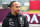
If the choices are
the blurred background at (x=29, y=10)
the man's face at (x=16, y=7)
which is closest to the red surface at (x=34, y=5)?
the blurred background at (x=29, y=10)

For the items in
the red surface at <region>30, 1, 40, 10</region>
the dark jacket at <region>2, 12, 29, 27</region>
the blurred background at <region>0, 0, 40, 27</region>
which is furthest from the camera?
the red surface at <region>30, 1, 40, 10</region>

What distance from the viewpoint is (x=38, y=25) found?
11.2 feet

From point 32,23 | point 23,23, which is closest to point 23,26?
point 23,23

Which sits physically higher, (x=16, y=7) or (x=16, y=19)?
(x=16, y=7)

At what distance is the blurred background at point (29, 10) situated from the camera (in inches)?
136

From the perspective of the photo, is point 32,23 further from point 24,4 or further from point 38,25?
point 24,4

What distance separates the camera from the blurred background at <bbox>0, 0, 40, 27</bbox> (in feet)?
11.3

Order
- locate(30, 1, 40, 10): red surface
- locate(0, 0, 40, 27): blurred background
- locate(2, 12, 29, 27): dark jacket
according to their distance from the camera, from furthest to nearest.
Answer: locate(30, 1, 40, 10): red surface → locate(0, 0, 40, 27): blurred background → locate(2, 12, 29, 27): dark jacket

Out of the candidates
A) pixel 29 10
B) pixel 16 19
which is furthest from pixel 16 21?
pixel 29 10

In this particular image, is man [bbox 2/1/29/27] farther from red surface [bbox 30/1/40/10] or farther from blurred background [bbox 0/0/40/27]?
red surface [bbox 30/1/40/10]

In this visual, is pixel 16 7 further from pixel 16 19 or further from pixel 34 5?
pixel 34 5

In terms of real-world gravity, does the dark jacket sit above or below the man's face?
below

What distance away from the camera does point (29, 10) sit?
11.8 ft

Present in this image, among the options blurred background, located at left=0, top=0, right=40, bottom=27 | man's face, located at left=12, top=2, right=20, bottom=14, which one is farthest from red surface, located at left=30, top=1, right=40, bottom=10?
man's face, located at left=12, top=2, right=20, bottom=14
